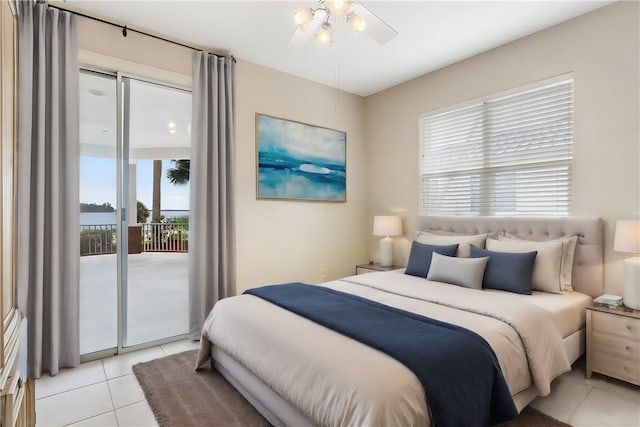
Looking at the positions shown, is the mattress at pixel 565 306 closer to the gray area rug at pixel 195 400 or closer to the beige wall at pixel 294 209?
the gray area rug at pixel 195 400

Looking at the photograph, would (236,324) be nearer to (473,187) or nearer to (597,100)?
(473,187)

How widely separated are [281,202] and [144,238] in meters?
1.50

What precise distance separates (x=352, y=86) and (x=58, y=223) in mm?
3529

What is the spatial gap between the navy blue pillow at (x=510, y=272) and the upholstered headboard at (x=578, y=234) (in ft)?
1.29

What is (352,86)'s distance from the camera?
179 inches

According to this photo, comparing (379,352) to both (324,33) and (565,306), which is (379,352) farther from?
(324,33)

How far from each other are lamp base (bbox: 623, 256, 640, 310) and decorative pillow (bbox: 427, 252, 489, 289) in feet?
3.00

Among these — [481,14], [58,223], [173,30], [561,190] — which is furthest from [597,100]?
[58,223]

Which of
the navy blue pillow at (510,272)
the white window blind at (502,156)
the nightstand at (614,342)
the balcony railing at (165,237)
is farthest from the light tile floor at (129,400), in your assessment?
the white window blind at (502,156)


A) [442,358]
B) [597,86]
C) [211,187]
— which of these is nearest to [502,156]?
[597,86]

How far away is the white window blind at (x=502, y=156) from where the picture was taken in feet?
10.2

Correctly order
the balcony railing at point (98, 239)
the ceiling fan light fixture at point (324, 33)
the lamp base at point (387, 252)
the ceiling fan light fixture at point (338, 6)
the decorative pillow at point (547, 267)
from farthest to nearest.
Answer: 1. the lamp base at point (387, 252)
2. the balcony railing at point (98, 239)
3. the decorative pillow at point (547, 267)
4. the ceiling fan light fixture at point (324, 33)
5. the ceiling fan light fixture at point (338, 6)

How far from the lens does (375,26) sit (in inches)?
90.6

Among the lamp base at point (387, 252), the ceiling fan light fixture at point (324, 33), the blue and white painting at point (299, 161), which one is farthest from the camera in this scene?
the lamp base at point (387, 252)
